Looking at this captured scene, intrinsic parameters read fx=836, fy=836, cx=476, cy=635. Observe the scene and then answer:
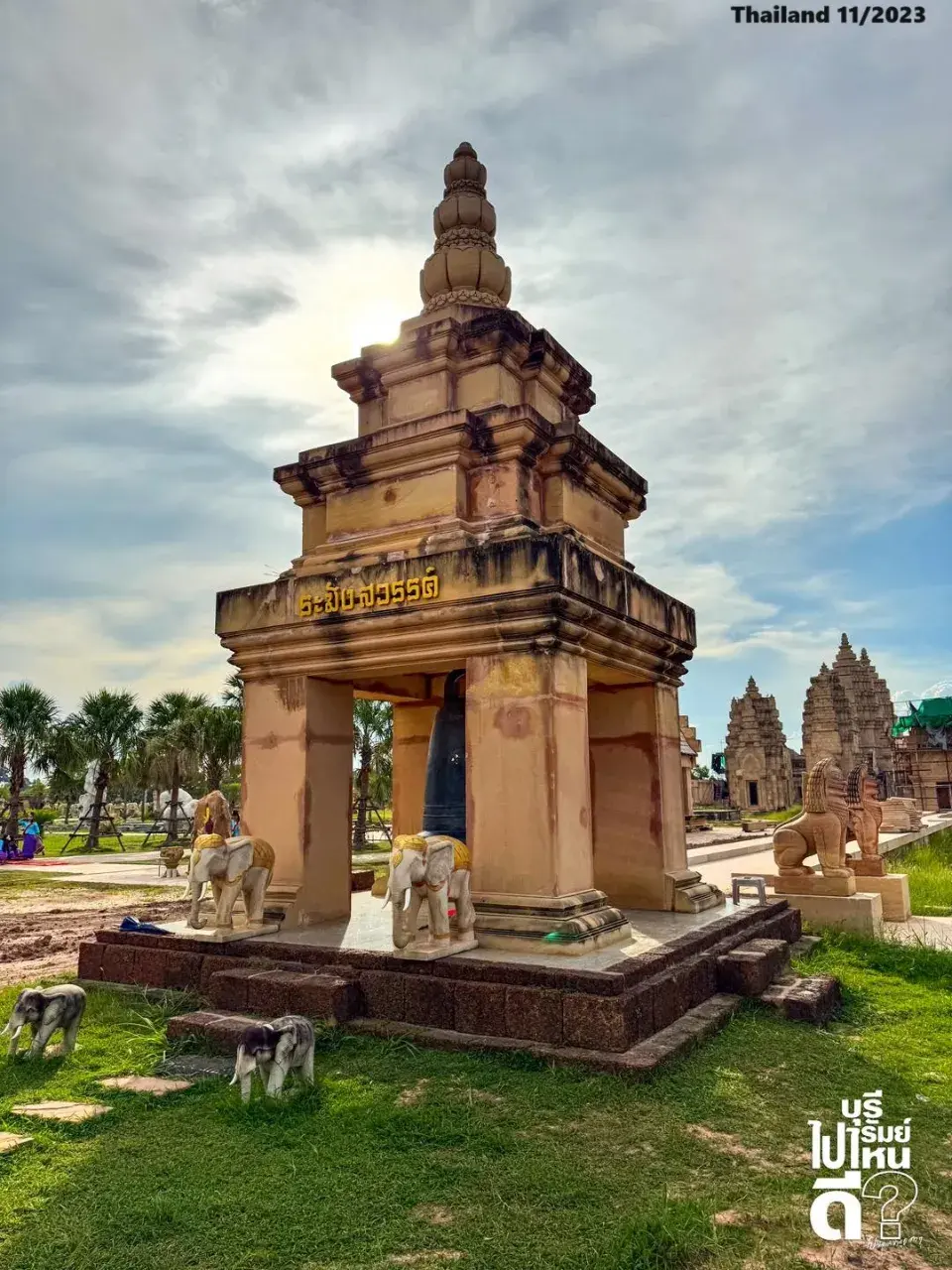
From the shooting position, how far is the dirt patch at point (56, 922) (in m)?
11.0

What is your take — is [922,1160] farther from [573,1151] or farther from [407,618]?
[407,618]

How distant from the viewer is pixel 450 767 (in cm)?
1028

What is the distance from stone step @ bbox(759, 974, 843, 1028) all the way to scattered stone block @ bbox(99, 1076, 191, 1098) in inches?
187

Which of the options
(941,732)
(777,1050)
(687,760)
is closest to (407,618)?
(777,1050)

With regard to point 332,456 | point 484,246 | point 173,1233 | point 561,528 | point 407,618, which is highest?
point 484,246

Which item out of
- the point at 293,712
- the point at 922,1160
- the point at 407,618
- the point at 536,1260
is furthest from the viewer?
the point at 293,712

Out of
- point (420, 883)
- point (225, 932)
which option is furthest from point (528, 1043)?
point (225, 932)

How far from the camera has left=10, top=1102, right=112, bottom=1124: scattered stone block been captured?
16.7ft

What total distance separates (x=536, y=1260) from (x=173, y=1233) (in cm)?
165

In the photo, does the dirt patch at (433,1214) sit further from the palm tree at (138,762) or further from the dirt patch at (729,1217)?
the palm tree at (138,762)

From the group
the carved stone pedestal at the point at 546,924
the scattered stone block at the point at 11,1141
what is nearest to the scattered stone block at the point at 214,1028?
the scattered stone block at the point at 11,1141

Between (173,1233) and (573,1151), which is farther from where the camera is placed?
(573,1151)

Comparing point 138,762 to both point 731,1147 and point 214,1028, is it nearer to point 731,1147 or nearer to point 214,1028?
point 214,1028

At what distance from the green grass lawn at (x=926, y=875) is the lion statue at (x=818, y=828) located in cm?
383
